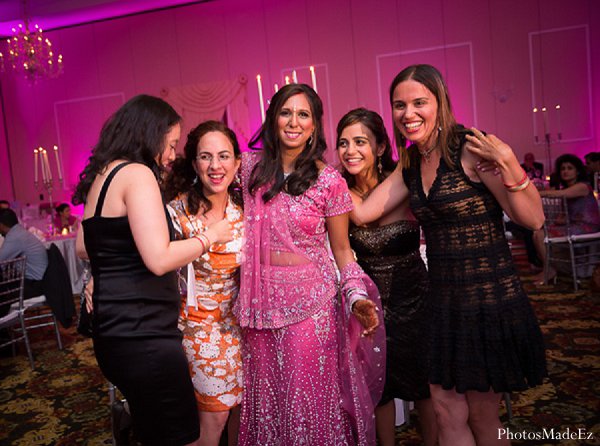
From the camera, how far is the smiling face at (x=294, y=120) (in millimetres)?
2076

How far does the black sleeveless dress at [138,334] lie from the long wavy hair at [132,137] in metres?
0.09

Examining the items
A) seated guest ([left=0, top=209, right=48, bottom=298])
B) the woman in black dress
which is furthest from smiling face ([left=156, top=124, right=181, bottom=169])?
seated guest ([left=0, top=209, right=48, bottom=298])

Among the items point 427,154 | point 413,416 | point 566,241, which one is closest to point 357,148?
point 427,154

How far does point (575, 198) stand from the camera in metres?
5.39

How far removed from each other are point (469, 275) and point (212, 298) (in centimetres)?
96

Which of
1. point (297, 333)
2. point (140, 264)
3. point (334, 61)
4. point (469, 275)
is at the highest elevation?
point (334, 61)

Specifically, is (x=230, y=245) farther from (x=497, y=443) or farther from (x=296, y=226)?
(x=497, y=443)

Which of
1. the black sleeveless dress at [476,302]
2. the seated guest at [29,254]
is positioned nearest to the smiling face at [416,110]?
the black sleeveless dress at [476,302]

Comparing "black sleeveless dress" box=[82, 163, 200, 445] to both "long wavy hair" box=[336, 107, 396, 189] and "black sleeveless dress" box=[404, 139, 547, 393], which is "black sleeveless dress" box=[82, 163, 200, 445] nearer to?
"black sleeveless dress" box=[404, 139, 547, 393]

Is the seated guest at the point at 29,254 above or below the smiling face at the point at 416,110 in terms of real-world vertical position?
below

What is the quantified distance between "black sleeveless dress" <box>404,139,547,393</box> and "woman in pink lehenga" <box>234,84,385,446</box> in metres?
0.32

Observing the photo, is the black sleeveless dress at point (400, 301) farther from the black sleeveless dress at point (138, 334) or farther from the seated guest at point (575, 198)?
the seated guest at point (575, 198)

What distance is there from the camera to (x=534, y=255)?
20.2ft

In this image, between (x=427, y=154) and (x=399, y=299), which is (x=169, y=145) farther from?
(x=399, y=299)
